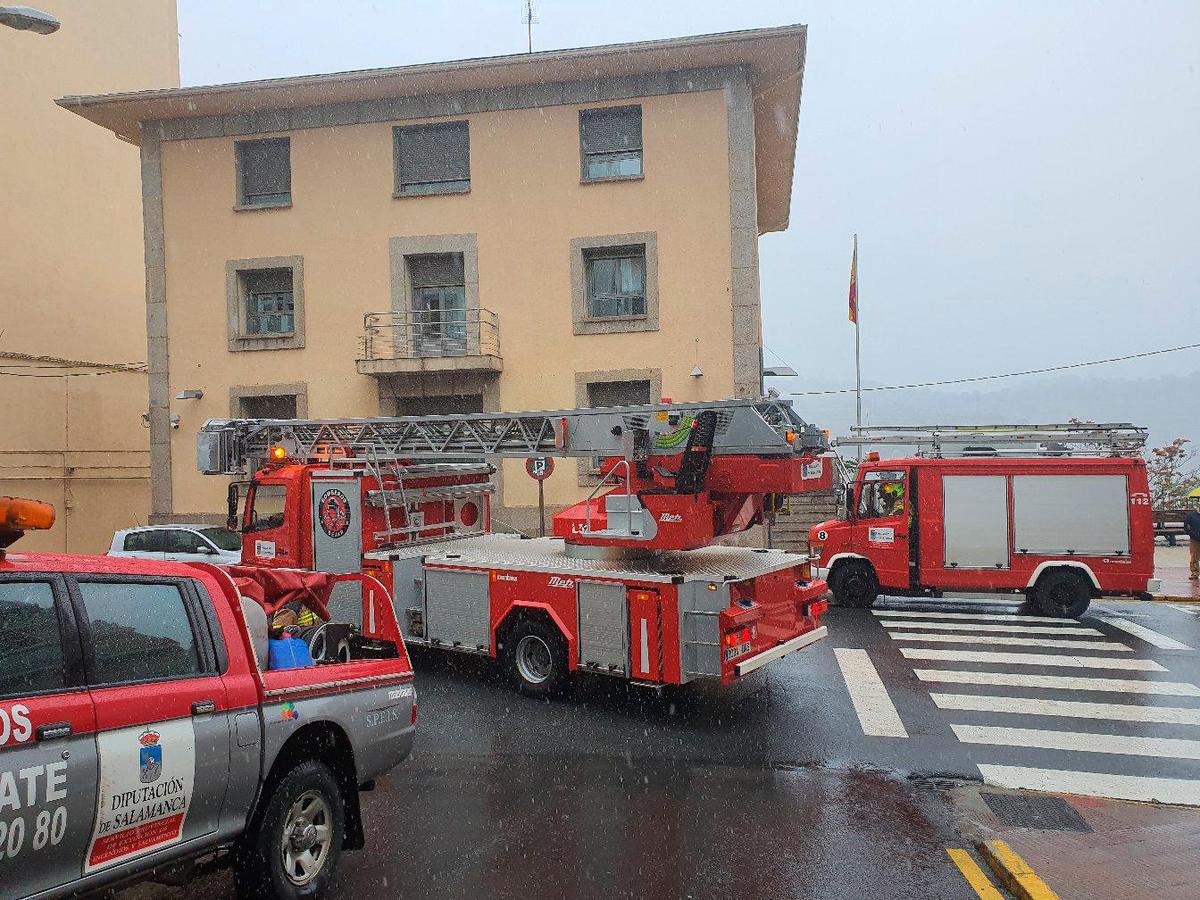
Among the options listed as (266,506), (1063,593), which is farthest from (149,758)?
(1063,593)

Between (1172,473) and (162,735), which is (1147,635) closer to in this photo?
(162,735)

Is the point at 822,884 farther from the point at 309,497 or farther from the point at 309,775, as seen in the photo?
the point at 309,497

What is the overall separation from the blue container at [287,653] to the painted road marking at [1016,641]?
9.66m

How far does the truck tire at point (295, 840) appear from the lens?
14.8 ft

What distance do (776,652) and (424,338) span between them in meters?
14.4

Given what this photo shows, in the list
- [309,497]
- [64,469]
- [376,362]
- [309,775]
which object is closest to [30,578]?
[309,775]

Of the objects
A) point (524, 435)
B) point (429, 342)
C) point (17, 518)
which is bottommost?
point (17, 518)

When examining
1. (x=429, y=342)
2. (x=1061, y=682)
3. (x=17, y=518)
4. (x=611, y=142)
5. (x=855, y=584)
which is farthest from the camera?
(x=429, y=342)

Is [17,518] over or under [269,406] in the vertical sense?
under

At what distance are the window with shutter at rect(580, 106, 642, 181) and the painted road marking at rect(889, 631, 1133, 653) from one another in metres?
12.3

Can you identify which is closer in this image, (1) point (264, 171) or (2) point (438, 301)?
(2) point (438, 301)

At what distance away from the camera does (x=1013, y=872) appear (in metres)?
5.27

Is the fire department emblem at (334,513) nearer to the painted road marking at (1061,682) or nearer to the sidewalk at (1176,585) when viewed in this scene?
the painted road marking at (1061,682)

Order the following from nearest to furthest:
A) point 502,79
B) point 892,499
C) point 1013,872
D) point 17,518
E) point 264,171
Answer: point 17,518 → point 1013,872 → point 892,499 → point 502,79 → point 264,171
